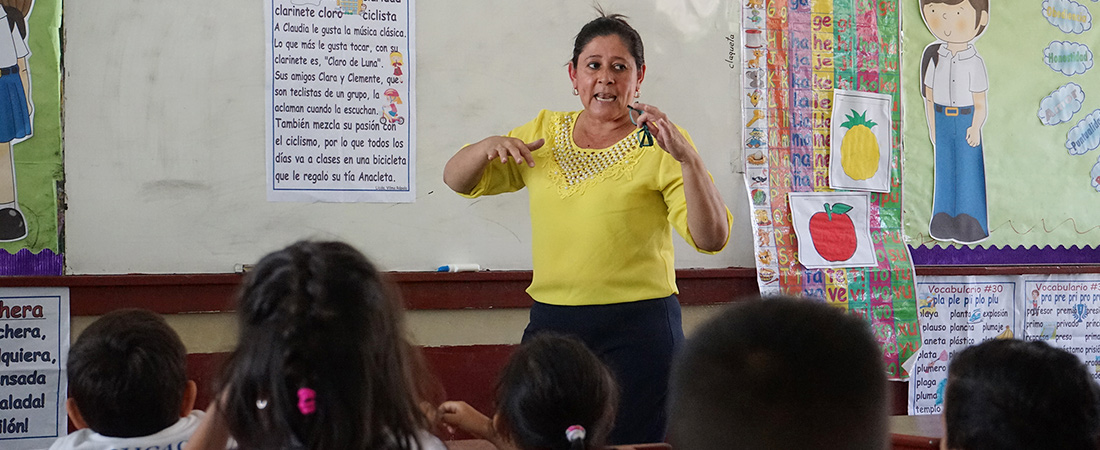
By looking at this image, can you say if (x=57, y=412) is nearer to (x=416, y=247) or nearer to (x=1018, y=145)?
(x=416, y=247)

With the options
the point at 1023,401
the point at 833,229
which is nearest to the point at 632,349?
the point at 1023,401

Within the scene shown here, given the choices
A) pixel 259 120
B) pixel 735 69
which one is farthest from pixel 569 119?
pixel 735 69

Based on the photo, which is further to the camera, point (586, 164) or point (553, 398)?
point (586, 164)

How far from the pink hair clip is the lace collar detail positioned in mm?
1083

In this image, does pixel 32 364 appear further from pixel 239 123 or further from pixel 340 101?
pixel 340 101

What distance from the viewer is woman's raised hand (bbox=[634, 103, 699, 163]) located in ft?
6.25

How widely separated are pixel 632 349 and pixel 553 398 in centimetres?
58

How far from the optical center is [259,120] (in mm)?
2748

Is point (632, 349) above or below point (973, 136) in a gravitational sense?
below

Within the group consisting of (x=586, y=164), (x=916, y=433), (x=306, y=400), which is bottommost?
(x=916, y=433)

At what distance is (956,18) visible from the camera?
3.58 m

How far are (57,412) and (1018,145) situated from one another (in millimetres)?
3641

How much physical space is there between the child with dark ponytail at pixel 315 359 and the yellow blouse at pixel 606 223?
90 cm

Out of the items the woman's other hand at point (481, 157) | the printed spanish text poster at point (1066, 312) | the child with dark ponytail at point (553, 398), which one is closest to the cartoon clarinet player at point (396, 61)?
the woman's other hand at point (481, 157)
